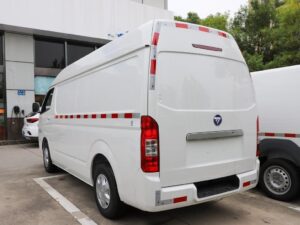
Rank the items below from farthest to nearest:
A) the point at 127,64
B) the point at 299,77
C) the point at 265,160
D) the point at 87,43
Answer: the point at 87,43
the point at 265,160
the point at 299,77
the point at 127,64

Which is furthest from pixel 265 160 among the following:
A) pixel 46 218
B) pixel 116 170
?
pixel 46 218

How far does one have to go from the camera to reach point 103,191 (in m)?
3.75

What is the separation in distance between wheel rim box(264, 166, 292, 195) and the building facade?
1070 cm

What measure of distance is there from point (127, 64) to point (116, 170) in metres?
1.30

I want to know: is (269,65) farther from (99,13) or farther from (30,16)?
(30,16)

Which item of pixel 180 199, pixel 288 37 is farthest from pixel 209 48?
pixel 288 37

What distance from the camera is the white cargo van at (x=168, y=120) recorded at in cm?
291

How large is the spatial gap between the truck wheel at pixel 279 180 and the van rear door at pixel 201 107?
1015mm

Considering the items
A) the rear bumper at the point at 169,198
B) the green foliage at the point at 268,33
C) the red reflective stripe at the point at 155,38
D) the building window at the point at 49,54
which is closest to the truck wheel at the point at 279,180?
the rear bumper at the point at 169,198

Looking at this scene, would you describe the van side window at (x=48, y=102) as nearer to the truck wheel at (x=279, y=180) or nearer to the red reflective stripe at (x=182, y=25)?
the red reflective stripe at (x=182, y=25)

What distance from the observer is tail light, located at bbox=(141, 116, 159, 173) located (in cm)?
286

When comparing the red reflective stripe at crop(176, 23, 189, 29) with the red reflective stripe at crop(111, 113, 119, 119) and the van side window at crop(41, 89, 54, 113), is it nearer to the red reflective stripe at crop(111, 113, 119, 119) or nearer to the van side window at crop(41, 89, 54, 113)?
the red reflective stripe at crop(111, 113, 119, 119)

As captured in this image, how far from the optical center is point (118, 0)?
44.3 feet

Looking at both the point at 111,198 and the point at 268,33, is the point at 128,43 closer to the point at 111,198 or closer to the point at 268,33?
the point at 111,198
